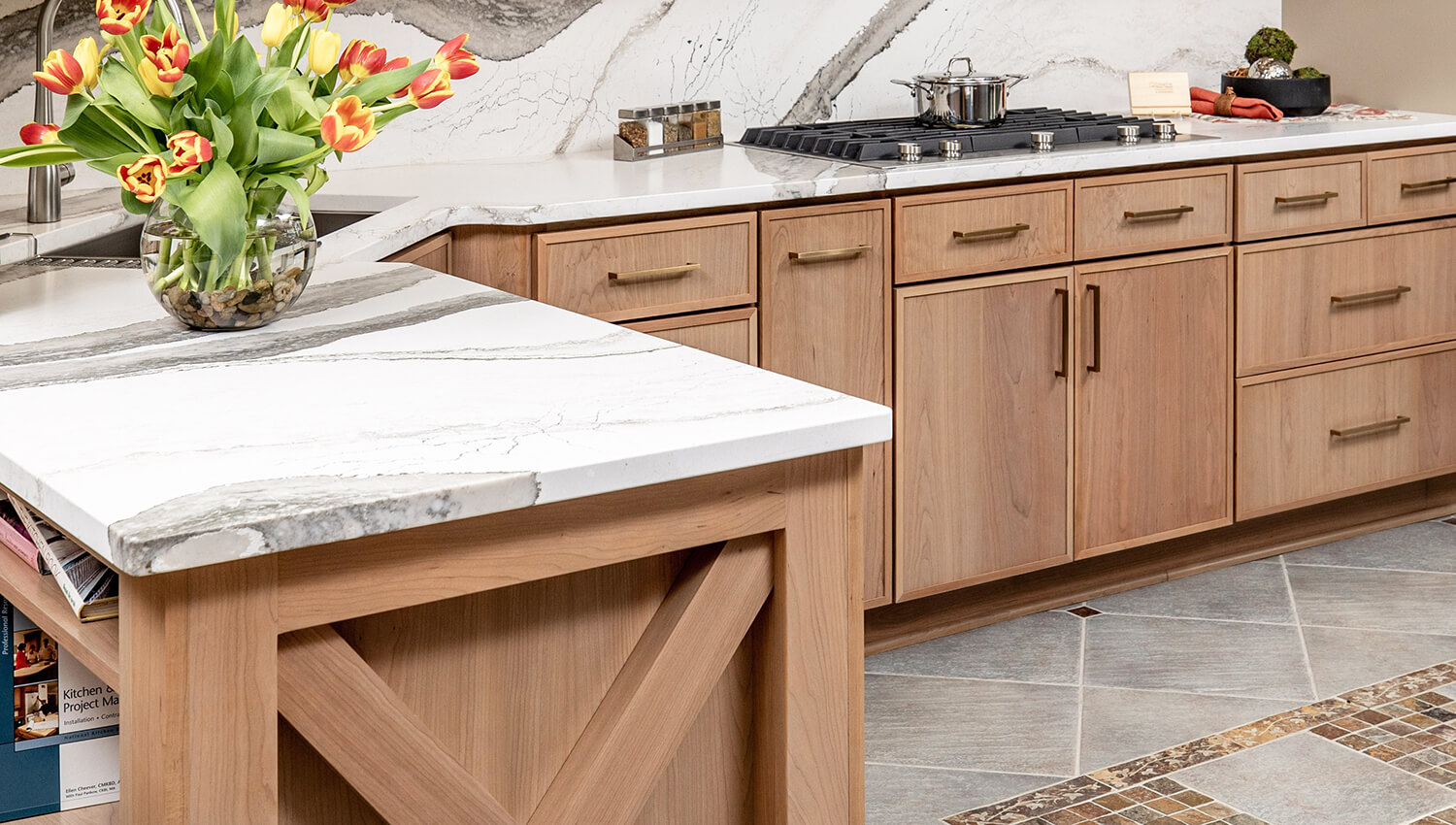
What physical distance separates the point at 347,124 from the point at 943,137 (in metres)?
1.71

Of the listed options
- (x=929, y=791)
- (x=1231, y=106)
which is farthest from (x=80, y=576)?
(x=1231, y=106)

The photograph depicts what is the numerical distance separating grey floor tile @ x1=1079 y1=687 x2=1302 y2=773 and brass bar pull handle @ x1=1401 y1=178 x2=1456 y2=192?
1.37 metres

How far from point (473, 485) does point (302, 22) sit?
2.40 feet

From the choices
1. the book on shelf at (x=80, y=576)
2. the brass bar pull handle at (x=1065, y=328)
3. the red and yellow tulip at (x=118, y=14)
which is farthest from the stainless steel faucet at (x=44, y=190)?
the brass bar pull handle at (x=1065, y=328)

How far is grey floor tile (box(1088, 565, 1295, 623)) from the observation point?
3080mm

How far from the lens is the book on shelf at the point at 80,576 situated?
3.49ft

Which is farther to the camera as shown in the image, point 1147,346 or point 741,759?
point 1147,346

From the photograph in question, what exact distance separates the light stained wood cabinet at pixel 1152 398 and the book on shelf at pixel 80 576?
2224 millimetres

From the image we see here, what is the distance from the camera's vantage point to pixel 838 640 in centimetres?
123

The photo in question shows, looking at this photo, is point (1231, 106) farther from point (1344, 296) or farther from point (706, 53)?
point (706, 53)

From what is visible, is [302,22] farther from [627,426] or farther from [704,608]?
[704,608]

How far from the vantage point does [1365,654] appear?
2.83 m

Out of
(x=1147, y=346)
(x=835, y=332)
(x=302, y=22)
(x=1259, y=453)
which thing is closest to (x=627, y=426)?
(x=302, y=22)

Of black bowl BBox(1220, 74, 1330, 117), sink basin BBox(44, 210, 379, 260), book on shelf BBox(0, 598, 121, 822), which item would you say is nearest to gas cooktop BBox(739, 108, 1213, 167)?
black bowl BBox(1220, 74, 1330, 117)
